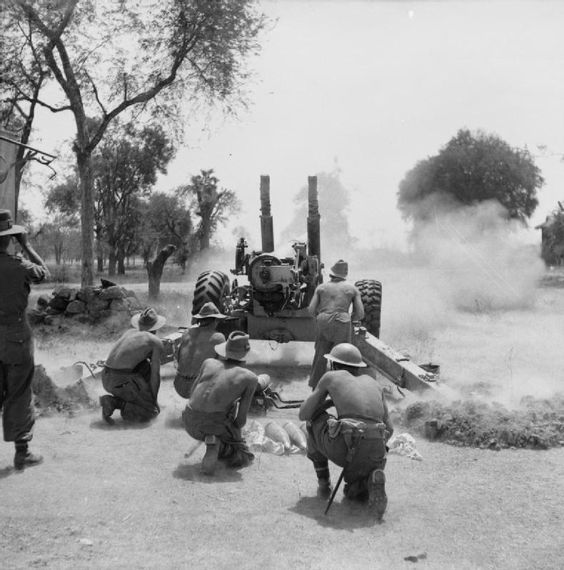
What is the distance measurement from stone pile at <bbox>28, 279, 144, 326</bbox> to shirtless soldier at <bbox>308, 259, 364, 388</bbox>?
700 centimetres

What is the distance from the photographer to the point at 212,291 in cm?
1130

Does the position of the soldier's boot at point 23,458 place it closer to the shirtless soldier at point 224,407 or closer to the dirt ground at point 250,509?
the dirt ground at point 250,509

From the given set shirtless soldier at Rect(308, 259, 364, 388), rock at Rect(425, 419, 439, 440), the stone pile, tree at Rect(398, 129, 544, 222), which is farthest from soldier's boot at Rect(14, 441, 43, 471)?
tree at Rect(398, 129, 544, 222)

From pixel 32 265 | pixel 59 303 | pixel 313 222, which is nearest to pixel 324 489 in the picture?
pixel 32 265

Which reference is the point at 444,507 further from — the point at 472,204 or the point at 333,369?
the point at 472,204

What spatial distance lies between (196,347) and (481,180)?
3448 cm

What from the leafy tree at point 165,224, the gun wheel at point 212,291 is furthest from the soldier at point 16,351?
the leafy tree at point 165,224

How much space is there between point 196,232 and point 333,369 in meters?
42.6

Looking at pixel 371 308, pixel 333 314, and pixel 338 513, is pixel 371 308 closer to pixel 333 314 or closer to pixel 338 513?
pixel 333 314

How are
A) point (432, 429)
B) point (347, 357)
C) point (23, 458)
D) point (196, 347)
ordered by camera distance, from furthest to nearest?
1. point (196, 347)
2. point (432, 429)
3. point (23, 458)
4. point (347, 357)

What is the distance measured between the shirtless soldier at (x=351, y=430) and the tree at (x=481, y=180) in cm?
3401

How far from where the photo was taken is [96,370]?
375 inches

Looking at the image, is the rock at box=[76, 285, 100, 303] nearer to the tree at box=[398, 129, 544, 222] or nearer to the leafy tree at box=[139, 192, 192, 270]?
the tree at box=[398, 129, 544, 222]

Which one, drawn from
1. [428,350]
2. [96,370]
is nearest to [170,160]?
[428,350]
